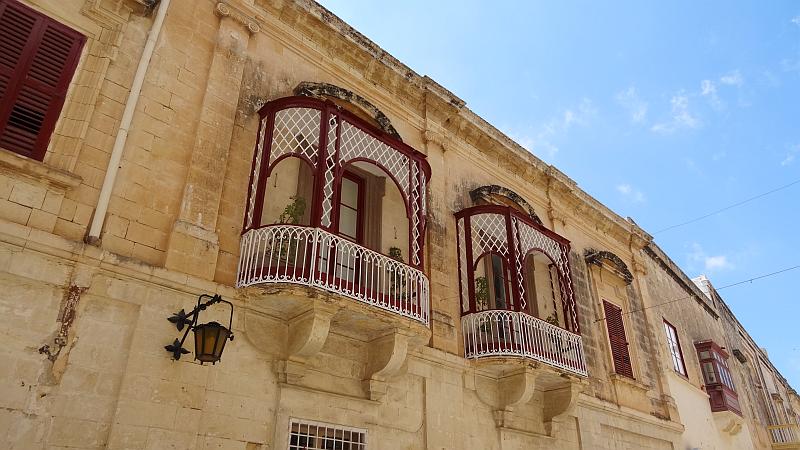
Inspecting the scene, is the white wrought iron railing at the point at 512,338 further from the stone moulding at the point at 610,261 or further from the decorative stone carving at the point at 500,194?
the stone moulding at the point at 610,261

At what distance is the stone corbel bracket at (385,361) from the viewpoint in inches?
279

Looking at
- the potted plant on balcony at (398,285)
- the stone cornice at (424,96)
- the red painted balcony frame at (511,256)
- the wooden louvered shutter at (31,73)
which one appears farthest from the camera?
the red painted balcony frame at (511,256)

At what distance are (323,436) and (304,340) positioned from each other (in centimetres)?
120

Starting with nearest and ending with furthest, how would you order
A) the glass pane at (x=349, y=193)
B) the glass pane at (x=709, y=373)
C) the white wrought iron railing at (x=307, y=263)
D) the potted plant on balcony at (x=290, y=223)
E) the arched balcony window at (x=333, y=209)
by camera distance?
the white wrought iron railing at (x=307, y=263), the potted plant on balcony at (x=290, y=223), the arched balcony window at (x=333, y=209), the glass pane at (x=349, y=193), the glass pane at (x=709, y=373)

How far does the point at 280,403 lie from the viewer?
20.6 ft

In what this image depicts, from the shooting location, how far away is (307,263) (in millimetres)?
6496

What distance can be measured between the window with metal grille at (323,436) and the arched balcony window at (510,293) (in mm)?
2500

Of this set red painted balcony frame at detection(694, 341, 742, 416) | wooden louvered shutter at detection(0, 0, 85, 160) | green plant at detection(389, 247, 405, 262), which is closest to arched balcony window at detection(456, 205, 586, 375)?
green plant at detection(389, 247, 405, 262)

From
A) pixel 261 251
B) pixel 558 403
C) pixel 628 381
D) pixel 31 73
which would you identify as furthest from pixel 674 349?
pixel 31 73

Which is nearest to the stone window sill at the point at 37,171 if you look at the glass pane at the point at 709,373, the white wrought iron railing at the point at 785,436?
the glass pane at the point at 709,373

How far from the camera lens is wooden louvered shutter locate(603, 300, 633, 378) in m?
12.1

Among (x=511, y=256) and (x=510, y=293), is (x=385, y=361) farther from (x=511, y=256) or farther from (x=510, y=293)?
(x=511, y=256)

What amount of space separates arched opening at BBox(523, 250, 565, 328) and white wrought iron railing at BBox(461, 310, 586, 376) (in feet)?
5.02

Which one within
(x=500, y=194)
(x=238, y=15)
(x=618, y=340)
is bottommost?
(x=618, y=340)
